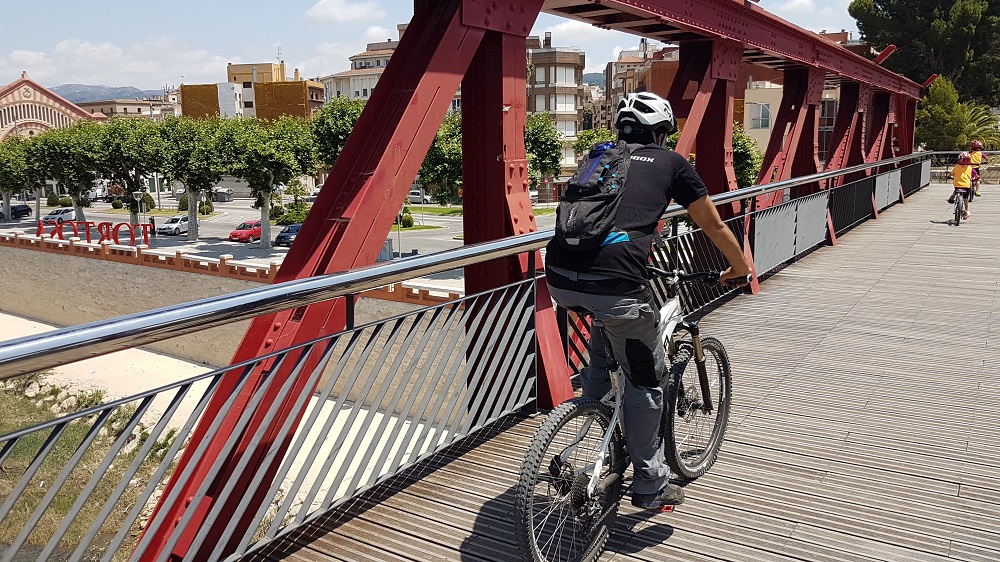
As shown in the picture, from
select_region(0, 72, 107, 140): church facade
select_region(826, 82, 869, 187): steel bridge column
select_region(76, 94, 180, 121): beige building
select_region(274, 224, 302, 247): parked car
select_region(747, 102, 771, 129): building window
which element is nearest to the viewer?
select_region(826, 82, 869, 187): steel bridge column

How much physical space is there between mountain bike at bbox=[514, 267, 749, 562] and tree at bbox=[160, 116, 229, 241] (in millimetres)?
42090

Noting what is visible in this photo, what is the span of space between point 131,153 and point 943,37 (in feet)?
155

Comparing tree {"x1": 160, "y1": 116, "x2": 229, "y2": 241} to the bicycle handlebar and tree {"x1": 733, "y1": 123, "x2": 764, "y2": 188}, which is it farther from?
the bicycle handlebar

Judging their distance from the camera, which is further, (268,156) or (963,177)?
(268,156)

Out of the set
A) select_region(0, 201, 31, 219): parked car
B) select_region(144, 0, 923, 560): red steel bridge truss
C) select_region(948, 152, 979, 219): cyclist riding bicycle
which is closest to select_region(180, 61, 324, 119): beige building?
select_region(0, 201, 31, 219): parked car

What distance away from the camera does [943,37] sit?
159 feet

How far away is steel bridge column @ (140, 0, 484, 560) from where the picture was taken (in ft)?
11.5

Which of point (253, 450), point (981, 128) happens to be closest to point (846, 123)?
point (253, 450)

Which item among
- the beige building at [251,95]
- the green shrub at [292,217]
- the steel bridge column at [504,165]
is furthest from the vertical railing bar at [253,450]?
the beige building at [251,95]

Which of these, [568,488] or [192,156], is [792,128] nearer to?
[568,488]

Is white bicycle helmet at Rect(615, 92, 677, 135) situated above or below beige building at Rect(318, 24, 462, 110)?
below

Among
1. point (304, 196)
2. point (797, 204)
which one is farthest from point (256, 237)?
point (797, 204)

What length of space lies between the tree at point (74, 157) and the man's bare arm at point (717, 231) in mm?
51557

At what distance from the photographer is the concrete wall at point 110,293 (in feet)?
99.5
